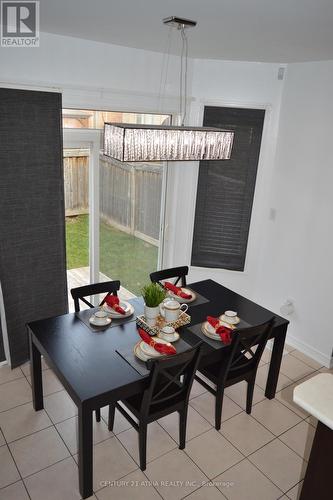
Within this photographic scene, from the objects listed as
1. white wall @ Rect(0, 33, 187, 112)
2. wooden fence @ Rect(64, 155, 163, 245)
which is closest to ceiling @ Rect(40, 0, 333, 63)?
white wall @ Rect(0, 33, 187, 112)

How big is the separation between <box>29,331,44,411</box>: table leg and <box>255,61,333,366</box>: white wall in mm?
2646

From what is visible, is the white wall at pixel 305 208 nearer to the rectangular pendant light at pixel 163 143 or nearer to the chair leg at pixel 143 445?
the rectangular pendant light at pixel 163 143

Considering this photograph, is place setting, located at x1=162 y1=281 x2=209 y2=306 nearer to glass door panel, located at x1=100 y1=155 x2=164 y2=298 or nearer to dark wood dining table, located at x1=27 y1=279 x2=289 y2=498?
dark wood dining table, located at x1=27 y1=279 x2=289 y2=498

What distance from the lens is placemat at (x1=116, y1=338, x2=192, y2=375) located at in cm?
252

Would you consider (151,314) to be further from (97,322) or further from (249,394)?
(249,394)

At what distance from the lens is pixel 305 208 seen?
4027 mm

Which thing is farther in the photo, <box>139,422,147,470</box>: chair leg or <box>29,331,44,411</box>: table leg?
<box>29,331,44,411</box>: table leg

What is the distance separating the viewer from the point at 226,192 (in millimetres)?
4449

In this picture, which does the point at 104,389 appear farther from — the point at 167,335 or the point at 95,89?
the point at 95,89

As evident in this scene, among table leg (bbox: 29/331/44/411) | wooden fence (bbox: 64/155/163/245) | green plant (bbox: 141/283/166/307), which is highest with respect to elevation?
wooden fence (bbox: 64/155/163/245)

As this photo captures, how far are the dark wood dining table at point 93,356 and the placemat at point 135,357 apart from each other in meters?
0.02

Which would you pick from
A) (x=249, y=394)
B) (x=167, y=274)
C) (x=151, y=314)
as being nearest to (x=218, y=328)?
(x=151, y=314)

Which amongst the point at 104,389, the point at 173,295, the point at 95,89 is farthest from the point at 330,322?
the point at 95,89

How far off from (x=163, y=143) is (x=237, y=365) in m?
1.78
